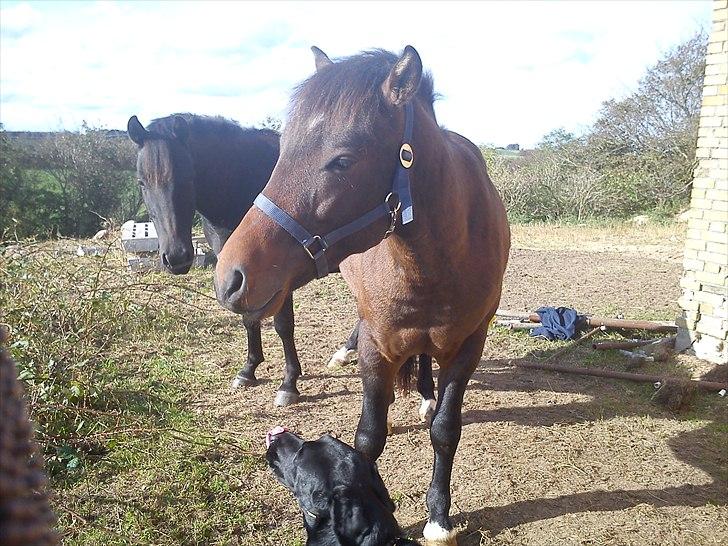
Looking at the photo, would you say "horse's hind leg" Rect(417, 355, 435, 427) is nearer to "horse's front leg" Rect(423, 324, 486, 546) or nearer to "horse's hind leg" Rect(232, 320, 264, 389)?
"horse's front leg" Rect(423, 324, 486, 546)

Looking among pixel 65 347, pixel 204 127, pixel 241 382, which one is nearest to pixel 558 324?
pixel 241 382

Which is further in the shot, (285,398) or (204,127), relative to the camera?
(285,398)

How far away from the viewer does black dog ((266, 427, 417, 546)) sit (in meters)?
2.17

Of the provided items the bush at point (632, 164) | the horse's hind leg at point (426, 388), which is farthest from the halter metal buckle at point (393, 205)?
the bush at point (632, 164)

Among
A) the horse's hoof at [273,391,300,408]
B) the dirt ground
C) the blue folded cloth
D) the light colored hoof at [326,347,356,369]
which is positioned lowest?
the dirt ground

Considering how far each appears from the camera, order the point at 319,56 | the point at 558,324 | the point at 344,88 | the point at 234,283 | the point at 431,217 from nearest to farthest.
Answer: the point at 234,283 → the point at 344,88 → the point at 431,217 → the point at 319,56 → the point at 558,324

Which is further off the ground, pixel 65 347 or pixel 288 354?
pixel 65 347

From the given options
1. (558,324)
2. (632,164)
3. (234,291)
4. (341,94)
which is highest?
(632,164)

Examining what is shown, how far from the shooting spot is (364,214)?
212cm

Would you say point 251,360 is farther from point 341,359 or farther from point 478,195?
point 478,195

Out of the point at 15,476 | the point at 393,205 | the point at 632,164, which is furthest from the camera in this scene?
the point at 632,164

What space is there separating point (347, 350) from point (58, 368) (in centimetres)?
259

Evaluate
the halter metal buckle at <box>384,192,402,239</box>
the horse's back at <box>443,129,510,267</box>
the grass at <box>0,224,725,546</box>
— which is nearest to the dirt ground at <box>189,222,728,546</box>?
the grass at <box>0,224,725,546</box>

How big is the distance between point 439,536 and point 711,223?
4549 mm
